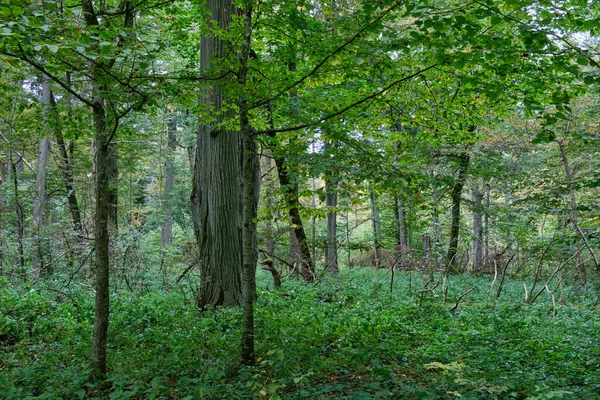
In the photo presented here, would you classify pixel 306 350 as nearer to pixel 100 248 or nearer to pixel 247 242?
pixel 247 242

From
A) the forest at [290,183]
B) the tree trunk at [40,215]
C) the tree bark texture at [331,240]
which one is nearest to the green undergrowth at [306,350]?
the forest at [290,183]

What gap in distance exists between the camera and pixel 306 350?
5.17m

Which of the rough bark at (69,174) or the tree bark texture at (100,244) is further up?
the rough bark at (69,174)

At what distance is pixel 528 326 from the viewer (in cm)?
675

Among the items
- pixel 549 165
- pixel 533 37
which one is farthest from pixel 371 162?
pixel 549 165

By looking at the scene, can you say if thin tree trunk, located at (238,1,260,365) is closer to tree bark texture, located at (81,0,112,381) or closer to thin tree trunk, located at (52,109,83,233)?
tree bark texture, located at (81,0,112,381)

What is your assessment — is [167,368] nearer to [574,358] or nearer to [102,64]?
[102,64]

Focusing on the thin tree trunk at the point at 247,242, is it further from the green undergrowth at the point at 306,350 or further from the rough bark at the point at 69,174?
the rough bark at the point at 69,174

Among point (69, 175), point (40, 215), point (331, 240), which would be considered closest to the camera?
point (40, 215)

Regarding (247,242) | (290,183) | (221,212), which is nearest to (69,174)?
(221,212)

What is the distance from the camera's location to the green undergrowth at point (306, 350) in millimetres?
4047

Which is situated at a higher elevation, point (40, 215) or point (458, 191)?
point (458, 191)

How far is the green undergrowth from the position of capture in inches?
159

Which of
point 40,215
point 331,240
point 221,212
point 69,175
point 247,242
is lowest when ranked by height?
point 331,240
